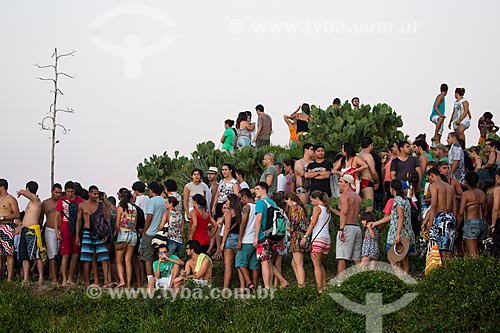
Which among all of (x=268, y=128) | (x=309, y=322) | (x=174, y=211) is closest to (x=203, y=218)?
(x=174, y=211)

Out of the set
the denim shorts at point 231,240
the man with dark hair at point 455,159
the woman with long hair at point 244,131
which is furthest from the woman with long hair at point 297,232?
the woman with long hair at point 244,131

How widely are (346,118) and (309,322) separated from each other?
10031 millimetres

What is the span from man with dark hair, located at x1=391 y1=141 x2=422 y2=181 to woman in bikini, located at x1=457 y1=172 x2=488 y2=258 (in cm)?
228

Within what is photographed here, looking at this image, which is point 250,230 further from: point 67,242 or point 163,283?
point 67,242

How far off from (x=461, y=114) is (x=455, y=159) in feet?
17.1

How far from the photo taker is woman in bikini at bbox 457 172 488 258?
15250 millimetres

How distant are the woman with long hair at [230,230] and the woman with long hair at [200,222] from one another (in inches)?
16.2

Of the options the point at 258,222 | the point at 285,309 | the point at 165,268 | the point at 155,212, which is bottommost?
the point at 285,309

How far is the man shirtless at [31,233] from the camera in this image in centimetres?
1705

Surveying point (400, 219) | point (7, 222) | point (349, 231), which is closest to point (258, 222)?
point (349, 231)

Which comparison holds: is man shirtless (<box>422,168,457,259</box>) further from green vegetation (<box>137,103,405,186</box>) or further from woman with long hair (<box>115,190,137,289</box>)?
green vegetation (<box>137,103,405,186</box>)

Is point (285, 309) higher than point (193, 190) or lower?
lower

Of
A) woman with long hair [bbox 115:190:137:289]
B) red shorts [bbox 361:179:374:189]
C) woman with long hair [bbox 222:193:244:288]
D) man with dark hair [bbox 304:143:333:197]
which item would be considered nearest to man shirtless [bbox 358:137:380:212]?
red shorts [bbox 361:179:374:189]

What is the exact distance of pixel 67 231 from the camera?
1688 centimetres
